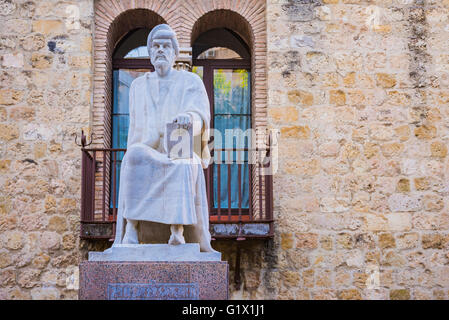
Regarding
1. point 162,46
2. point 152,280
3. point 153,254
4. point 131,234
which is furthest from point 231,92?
point 152,280

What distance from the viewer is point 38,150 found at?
806cm

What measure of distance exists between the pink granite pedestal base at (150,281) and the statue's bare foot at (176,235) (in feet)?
0.69

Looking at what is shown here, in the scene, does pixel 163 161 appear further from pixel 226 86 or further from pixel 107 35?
pixel 226 86

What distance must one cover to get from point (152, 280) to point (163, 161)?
0.87 metres

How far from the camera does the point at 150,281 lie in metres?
4.64

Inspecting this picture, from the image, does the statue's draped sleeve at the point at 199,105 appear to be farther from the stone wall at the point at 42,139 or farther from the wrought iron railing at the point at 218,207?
the stone wall at the point at 42,139

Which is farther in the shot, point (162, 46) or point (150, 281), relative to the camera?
point (162, 46)

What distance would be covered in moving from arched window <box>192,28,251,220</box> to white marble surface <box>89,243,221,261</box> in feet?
13.2

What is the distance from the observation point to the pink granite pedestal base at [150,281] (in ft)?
15.2

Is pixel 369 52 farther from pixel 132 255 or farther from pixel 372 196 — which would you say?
pixel 132 255

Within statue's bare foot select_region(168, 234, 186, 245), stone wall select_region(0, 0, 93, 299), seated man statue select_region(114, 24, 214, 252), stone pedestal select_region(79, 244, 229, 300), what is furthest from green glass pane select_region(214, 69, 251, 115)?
stone pedestal select_region(79, 244, 229, 300)

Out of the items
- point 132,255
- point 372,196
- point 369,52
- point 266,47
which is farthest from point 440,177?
point 132,255

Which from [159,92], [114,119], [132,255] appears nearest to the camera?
[132,255]

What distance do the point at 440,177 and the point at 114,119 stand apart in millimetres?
4174
